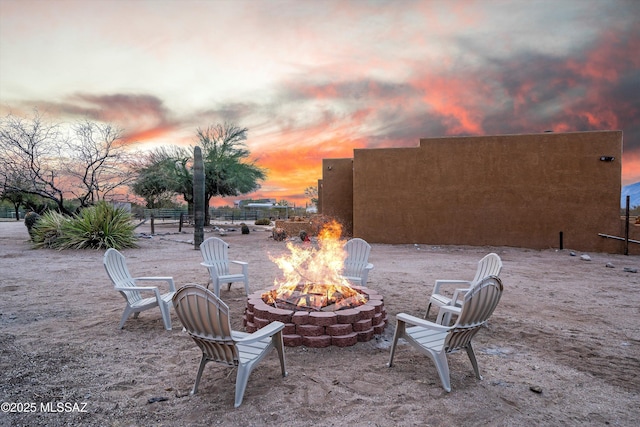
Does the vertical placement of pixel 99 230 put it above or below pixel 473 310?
Result: above

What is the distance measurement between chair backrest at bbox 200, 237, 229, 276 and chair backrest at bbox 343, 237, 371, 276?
6.91 feet

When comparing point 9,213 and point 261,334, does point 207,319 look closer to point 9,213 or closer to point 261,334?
point 261,334

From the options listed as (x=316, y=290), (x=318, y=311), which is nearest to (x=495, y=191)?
(x=316, y=290)

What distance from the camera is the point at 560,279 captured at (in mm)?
7738

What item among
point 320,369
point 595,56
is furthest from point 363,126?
point 320,369

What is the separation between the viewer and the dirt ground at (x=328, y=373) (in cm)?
259

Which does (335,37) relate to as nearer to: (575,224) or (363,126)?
(363,126)

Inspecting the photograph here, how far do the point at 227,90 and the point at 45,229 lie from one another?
25.5ft

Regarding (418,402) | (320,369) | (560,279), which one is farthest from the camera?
(560,279)

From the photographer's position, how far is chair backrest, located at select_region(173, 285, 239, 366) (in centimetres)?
263

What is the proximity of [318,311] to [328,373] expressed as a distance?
873 millimetres

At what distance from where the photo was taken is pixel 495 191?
43.4 feet

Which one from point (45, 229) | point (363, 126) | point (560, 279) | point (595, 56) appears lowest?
point (560, 279)

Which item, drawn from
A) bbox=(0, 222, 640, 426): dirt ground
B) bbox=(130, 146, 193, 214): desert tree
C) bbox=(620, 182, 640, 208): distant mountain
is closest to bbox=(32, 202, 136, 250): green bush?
bbox=(0, 222, 640, 426): dirt ground
